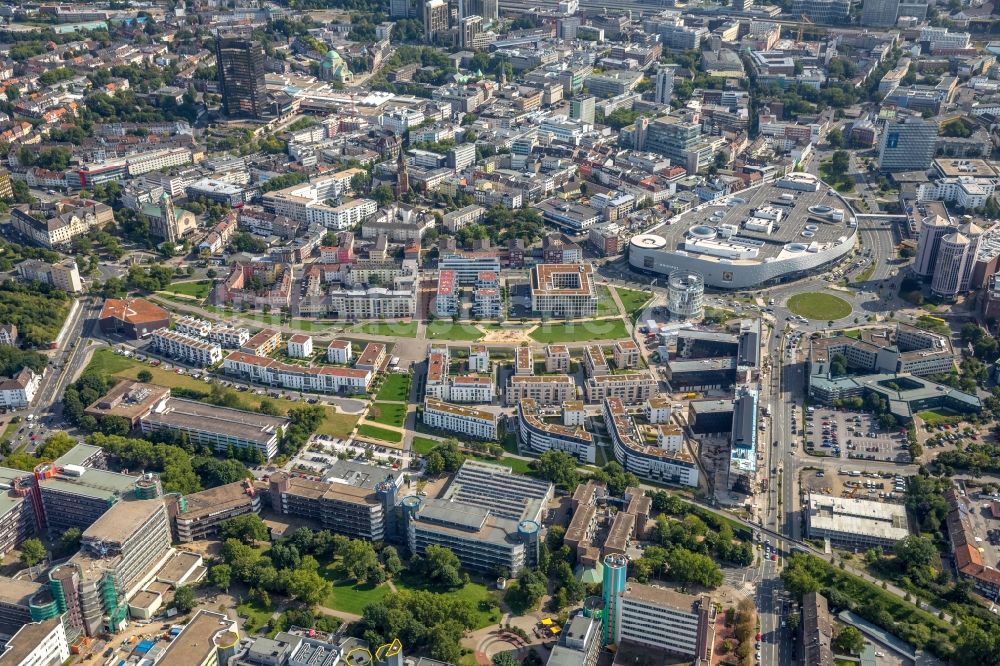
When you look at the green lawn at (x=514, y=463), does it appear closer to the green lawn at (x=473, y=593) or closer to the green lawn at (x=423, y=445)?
the green lawn at (x=423, y=445)

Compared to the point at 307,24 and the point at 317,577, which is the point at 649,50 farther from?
the point at 317,577

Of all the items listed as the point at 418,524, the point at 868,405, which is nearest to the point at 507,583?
the point at 418,524

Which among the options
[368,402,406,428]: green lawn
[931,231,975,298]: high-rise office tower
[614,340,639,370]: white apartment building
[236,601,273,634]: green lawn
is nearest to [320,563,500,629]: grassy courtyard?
[236,601,273,634]: green lawn

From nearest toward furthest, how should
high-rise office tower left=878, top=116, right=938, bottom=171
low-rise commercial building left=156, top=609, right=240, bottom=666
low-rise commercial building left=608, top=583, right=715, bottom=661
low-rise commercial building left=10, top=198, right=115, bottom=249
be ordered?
low-rise commercial building left=156, top=609, right=240, bottom=666, low-rise commercial building left=608, top=583, right=715, bottom=661, low-rise commercial building left=10, top=198, right=115, bottom=249, high-rise office tower left=878, top=116, right=938, bottom=171

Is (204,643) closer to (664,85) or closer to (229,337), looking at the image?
(229,337)

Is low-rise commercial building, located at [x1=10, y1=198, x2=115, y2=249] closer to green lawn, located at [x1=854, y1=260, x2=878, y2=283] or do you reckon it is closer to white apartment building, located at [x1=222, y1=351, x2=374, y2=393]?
white apartment building, located at [x1=222, y1=351, x2=374, y2=393]
